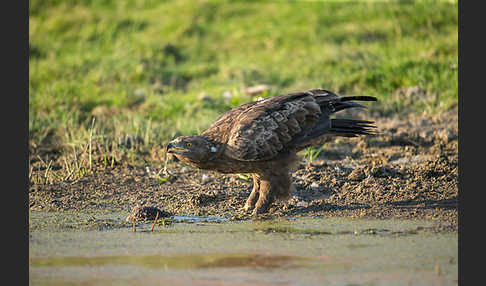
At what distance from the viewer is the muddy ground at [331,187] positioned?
21.4 ft

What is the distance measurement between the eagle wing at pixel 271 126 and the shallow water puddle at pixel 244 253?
681 millimetres

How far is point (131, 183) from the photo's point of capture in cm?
775

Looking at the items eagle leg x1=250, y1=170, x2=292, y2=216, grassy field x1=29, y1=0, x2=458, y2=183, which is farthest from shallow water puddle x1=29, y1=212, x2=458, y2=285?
grassy field x1=29, y1=0, x2=458, y2=183

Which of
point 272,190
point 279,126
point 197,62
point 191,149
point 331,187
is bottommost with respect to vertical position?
point 331,187

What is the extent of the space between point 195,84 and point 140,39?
2.47m

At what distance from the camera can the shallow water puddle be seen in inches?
171

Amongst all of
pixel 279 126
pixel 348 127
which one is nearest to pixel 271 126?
pixel 279 126

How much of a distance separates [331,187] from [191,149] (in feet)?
Result: 5.48

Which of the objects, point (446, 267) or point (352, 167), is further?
point (352, 167)

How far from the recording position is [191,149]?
20.8 ft

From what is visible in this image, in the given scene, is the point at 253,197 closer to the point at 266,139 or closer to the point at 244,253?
the point at 266,139

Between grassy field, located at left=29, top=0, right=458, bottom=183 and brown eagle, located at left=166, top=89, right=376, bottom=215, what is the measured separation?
195 centimetres

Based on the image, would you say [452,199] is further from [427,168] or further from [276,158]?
[276,158]

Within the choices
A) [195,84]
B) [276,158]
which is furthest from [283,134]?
[195,84]
